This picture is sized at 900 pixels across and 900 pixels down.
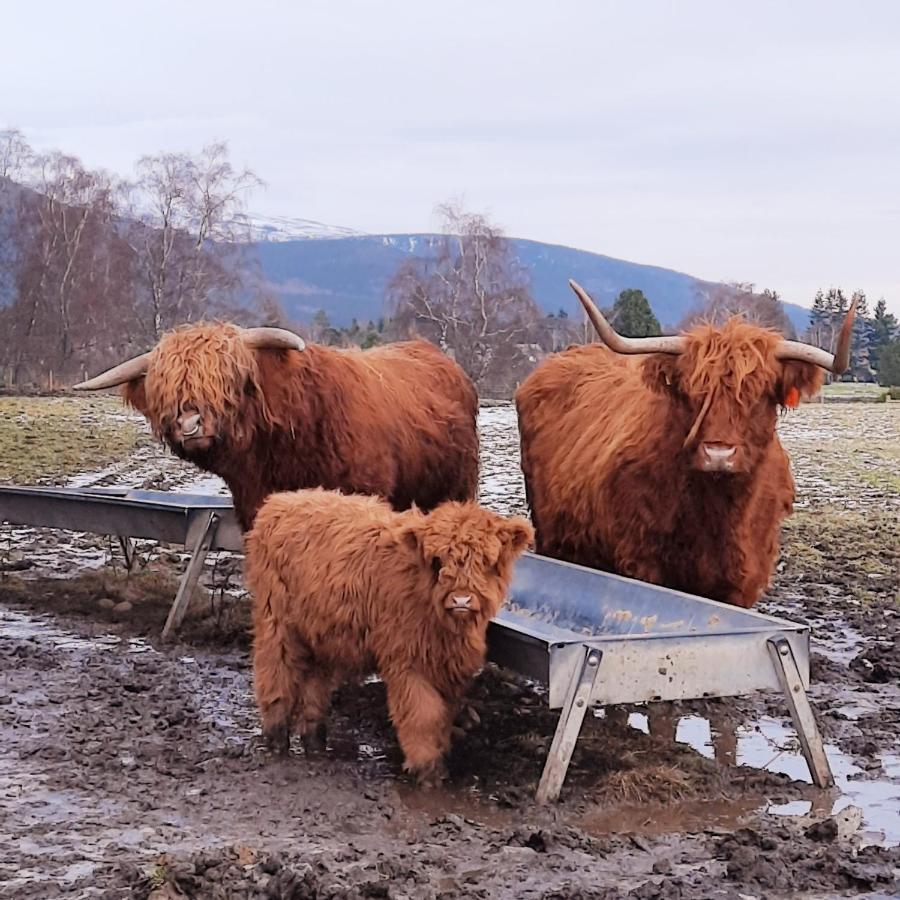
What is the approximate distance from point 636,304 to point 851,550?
36833mm

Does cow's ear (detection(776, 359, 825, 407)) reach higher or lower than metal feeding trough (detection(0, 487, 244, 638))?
higher

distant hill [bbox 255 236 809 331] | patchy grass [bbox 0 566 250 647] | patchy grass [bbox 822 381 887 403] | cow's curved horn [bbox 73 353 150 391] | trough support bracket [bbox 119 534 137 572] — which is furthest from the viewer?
distant hill [bbox 255 236 809 331]

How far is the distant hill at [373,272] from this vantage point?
13938 cm

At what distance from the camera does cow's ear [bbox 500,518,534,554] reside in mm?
4895

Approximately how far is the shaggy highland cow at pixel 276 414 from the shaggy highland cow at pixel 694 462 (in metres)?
1.03

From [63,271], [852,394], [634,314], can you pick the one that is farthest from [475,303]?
[852,394]

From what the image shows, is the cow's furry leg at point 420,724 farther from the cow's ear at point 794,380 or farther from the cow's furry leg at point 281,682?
the cow's ear at point 794,380

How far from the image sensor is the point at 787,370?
5.93 metres

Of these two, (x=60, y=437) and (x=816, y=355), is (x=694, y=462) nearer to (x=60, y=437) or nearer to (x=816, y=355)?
(x=816, y=355)

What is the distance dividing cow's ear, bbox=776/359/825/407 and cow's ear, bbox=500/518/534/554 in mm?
1594

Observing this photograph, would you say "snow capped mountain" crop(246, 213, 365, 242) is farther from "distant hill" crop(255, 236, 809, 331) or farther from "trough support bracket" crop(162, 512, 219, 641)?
"trough support bracket" crop(162, 512, 219, 641)

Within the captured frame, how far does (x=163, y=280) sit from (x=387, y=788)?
139 feet

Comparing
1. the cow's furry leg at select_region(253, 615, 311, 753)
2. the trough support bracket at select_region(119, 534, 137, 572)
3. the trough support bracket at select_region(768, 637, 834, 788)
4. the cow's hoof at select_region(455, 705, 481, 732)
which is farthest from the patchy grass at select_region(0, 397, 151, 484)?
the trough support bracket at select_region(768, 637, 834, 788)

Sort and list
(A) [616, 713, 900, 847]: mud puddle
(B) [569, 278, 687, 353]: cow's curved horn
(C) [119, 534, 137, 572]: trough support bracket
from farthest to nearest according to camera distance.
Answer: (C) [119, 534, 137, 572]: trough support bracket → (B) [569, 278, 687, 353]: cow's curved horn → (A) [616, 713, 900, 847]: mud puddle
